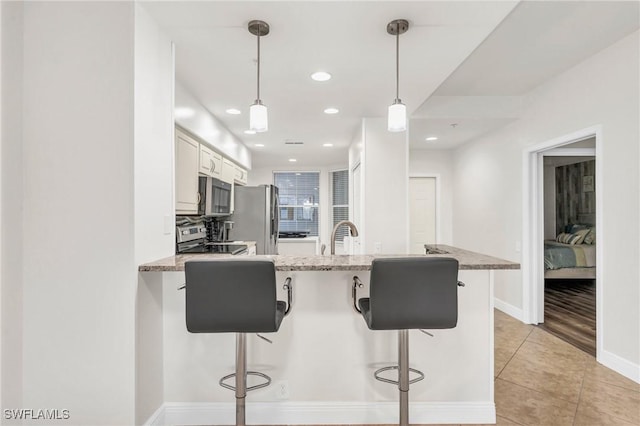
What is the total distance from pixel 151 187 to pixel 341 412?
170cm

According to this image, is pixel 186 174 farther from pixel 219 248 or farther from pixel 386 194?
pixel 386 194

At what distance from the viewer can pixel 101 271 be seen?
170 cm

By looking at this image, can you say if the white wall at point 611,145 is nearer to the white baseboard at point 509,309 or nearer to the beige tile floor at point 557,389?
the white baseboard at point 509,309

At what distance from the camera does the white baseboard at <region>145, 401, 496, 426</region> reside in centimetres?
201

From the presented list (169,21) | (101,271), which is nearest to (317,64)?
(169,21)

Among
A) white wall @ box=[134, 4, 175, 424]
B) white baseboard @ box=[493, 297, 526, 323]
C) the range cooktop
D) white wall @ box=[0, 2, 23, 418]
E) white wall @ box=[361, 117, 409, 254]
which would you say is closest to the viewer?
white wall @ box=[0, 2, 23, 418]

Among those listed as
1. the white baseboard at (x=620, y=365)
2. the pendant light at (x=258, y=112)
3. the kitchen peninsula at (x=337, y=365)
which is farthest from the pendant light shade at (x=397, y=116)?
the white baseboard at (x=620, y=365)

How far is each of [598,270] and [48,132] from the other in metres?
3.98

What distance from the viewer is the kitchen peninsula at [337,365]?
2.01 meters

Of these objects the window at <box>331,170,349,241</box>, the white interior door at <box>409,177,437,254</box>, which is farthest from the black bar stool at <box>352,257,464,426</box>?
the window at <box>331,170,349,241</box>

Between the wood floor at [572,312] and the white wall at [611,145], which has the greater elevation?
the white wall at [611,145]

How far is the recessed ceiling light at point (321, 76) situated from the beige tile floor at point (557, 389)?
2616 millimetres

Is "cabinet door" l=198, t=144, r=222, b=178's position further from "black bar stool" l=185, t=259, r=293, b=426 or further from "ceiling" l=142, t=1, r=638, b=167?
"black bar stool" l=185, t=259, r=293, b=426

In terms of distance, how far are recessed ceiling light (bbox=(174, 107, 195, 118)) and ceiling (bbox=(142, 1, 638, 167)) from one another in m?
0.18
